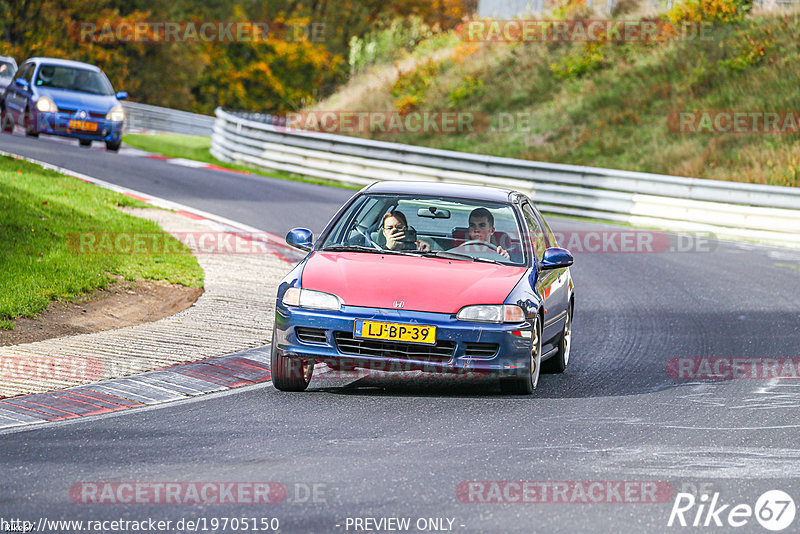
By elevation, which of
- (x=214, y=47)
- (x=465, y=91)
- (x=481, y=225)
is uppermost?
(x=214, y=47)

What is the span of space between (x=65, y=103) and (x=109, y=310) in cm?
1628

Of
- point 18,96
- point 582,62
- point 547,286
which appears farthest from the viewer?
point 582,62

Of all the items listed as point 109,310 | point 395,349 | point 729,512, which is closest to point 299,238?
point 395,349

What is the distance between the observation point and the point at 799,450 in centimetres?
717

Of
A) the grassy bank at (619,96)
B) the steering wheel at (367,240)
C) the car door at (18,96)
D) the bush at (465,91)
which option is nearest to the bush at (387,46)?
the grassy bank at (619,96)

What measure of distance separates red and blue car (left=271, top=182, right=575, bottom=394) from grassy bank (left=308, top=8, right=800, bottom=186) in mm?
16653

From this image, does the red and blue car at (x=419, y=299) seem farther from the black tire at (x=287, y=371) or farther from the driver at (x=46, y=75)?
the driver at (x=46, y=75)

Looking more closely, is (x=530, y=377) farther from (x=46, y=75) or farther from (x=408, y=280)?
(x=46, y=75)

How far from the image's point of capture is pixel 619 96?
31844 mm

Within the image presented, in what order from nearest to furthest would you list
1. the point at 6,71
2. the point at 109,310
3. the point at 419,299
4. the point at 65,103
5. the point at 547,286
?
the point at 419,299, the point at 547,286, the point at 109,310, the point at 65,103, the point at 6,71

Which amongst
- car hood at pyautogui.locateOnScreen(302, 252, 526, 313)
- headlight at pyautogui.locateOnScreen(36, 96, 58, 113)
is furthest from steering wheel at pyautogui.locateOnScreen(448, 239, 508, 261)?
headlight at pyautogui.locateOnScreen(36, 96, 58, 113)

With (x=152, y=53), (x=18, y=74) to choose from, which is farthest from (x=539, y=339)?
(x=152, y=53)

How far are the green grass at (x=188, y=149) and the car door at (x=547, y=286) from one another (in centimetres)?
1653

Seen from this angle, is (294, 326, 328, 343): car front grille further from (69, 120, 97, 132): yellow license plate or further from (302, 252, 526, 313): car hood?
(69, 120, 97, 132): yellow license plate
